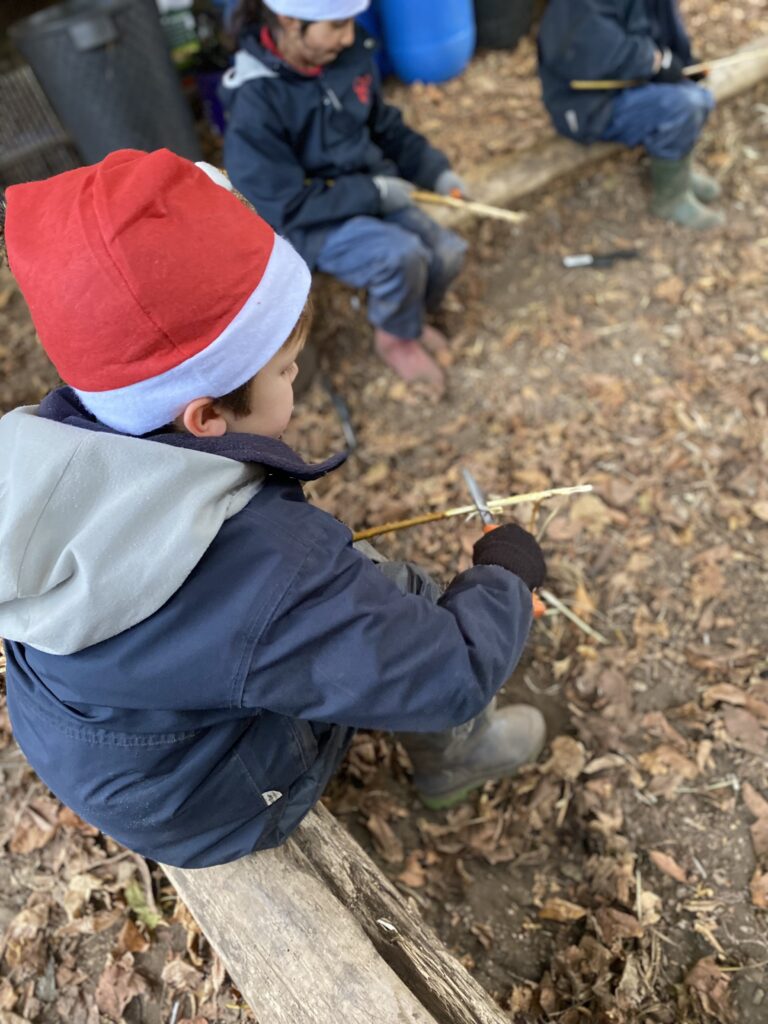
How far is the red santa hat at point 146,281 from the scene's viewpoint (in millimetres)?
1187

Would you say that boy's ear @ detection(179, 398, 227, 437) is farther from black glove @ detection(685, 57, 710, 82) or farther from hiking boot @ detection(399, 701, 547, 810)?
black glove @ detection(685, 57, 710, 82)

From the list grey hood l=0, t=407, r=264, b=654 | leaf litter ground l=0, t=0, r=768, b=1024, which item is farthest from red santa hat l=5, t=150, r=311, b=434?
leaf litter ground l=0, t=0, r=768, b=1024

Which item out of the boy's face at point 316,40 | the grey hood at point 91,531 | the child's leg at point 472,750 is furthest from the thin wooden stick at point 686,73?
the grey hood at point 91,531

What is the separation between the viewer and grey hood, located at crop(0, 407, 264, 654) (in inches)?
46.3

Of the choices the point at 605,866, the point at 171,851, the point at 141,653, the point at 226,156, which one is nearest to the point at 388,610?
the point at 141,653

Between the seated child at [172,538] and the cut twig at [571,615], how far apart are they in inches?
49.6

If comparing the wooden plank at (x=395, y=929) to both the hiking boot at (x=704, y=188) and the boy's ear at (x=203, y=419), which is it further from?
the hiking boot at (x=704, y=188)

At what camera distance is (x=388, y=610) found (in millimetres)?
Result: 1355

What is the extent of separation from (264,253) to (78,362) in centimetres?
35

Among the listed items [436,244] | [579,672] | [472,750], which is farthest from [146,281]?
[436,244]

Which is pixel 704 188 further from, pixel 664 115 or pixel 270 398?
pixel 270 398

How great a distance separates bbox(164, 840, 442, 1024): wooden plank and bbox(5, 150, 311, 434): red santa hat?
105cm

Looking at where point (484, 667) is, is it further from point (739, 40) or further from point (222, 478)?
point (739, 40)

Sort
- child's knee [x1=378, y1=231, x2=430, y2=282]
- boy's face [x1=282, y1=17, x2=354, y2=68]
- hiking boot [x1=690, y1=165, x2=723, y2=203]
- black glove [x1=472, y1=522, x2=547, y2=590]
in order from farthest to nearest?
hiking boot [x1=690, y1=165, x2=723, y2=203]
child's knee [x1=378, y1=231, x2=430, y2=282]
boy's face [x1=282, y1=17, x2=354, y2=68]
black glove [x1=472, y1=522, x2=547, y2=590]
